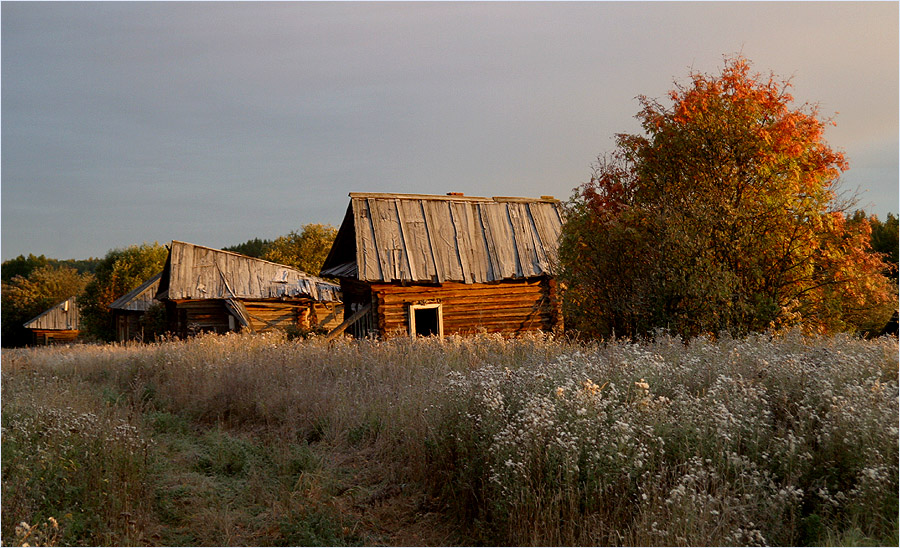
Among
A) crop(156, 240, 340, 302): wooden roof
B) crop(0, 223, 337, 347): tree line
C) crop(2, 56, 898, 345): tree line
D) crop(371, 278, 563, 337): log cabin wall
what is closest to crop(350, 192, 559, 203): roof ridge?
crop(371, 278, 563, 337): log cabin wall

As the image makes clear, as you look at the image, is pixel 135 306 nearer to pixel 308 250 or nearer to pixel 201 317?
pixel 201 317

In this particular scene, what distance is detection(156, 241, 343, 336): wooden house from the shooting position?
29594mm

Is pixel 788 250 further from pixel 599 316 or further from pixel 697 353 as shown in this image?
pixel 697 353

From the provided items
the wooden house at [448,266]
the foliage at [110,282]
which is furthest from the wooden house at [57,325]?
the wooden house at [448,266]

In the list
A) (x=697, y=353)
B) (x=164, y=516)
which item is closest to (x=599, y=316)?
(x=697, y=353)

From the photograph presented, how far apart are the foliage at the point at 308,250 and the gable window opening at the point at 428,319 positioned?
3174 centimetres

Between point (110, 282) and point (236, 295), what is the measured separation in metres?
19.6

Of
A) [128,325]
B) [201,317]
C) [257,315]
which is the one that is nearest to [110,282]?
[128,325]

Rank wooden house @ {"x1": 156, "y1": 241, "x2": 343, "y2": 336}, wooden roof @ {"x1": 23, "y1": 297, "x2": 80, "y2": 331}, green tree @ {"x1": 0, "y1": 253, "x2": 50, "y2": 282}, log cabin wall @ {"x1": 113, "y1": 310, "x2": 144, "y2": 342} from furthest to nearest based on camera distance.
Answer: green tree @ {"x1": 0, "y1": 253, "x2": 50, "y2": 282}
wooden roof @ {"x1": 23, "y1": 297, "x2": 80, "y2": 331}
log cabin wall @ {"x1": 113, "y1": 310, "x2": 144, "y2": 342}
wooden house @ {"x1": 156, "y1": 241, "x2": 343, "y2": 336}

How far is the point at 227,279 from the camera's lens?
1198 inches

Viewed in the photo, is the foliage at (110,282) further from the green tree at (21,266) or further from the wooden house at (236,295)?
the green tree at (21,266)

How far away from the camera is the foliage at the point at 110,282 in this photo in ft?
144

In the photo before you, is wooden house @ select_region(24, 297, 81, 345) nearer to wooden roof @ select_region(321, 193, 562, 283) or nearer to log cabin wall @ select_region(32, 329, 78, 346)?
log cabin wall @ select_region(32, 329, 78, 346)

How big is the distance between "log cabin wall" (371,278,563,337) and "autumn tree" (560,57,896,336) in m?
7.39
